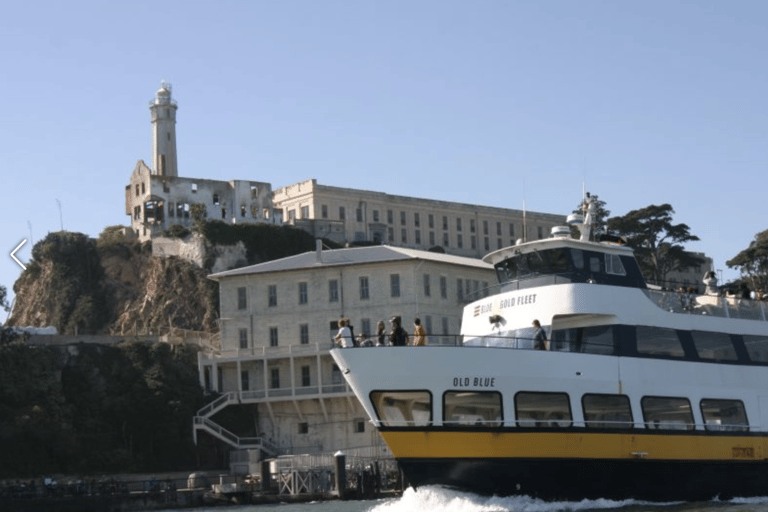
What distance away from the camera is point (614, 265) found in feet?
107

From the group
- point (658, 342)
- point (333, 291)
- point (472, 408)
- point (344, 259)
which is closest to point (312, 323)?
point (333, 291)

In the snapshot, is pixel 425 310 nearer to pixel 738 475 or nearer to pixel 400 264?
pixel 400 264

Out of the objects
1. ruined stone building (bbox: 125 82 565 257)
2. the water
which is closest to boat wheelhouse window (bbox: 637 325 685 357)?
the water

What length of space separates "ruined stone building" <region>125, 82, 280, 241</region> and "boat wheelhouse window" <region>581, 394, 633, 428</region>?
53.1 meters

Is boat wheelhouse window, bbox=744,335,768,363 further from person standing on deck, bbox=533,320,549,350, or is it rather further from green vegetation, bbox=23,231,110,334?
green vegetation, bbox=23,231,110,334

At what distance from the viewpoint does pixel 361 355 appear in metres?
29.5

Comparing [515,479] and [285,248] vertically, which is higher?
[285,248]

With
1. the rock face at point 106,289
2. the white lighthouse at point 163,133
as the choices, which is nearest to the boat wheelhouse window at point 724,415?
the rock face at point 106,289

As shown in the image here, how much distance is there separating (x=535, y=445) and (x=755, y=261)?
50.7 m

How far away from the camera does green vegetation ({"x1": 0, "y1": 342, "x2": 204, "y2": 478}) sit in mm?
54281

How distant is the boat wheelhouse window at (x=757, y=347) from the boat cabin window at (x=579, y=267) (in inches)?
137

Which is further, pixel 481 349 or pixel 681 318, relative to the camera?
pixel 681 318

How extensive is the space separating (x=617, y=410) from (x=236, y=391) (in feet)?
111

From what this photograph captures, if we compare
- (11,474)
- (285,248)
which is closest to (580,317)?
(11,474)
